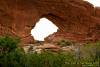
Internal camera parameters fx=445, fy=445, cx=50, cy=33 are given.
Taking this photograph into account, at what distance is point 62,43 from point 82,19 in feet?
25.8

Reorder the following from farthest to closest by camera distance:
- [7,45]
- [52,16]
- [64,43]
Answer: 1. [52,16]
2. [64,43]
3. [7,45]

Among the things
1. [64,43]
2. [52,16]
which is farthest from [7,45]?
[52,16]

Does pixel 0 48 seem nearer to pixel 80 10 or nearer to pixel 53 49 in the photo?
pixel 53 49

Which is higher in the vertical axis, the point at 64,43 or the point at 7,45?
the point at 64,43

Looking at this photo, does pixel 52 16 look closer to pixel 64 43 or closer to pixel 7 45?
pixel 64 43

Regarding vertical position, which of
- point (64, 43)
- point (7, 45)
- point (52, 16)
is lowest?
point (7, 45)

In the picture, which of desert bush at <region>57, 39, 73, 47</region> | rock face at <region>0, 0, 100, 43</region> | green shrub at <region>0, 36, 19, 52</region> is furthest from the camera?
rock face at <region>0, 0, 100, 43</region>

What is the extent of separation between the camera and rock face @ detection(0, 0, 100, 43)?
46.0 meters

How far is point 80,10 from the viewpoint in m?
50.5

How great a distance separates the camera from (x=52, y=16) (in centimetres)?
4956

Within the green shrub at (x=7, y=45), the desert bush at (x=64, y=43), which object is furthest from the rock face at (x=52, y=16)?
the green shrub at (x=7, y=45)

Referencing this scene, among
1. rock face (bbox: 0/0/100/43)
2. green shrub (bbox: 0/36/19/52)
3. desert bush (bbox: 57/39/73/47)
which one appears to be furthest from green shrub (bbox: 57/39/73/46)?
green shrub (bbox: 0/36/19/52)

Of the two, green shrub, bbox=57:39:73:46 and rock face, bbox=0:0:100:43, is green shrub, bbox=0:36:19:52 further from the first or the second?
rock face, bbox=0:0:100:43

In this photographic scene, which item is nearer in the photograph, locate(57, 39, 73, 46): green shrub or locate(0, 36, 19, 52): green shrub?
locate(0, 36, 19, 52): green shrub
